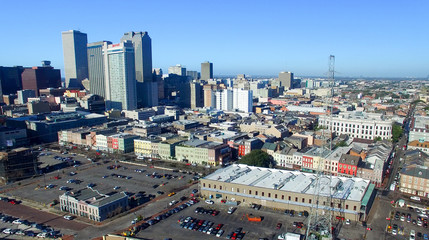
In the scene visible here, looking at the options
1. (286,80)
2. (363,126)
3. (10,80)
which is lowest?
(363,126)

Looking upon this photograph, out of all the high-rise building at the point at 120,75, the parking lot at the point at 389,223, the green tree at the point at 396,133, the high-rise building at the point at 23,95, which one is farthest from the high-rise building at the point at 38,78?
the parking lot at the point at 389,223

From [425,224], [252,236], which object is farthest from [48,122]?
[425,224]

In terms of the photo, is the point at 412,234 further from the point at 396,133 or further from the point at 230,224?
the point at 396,133

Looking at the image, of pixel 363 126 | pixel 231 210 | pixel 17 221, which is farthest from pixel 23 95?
pixel 363 126

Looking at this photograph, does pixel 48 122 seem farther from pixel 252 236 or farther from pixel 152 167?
pixel 252 236

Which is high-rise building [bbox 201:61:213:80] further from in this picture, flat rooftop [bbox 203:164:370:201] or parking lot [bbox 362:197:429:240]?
parking lot [bbox 362:197:429:240]

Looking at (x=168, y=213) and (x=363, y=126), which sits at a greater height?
(x=363, y=126)

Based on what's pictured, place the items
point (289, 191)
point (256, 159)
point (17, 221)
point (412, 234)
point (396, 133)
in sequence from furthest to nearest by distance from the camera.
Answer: point (396, 133) < point (256, 159) < point (289, 191) < point (17, 221) < point (412, 234)

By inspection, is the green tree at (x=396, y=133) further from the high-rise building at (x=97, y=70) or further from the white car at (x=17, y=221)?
the high-rise building at (x=97, y=70)
